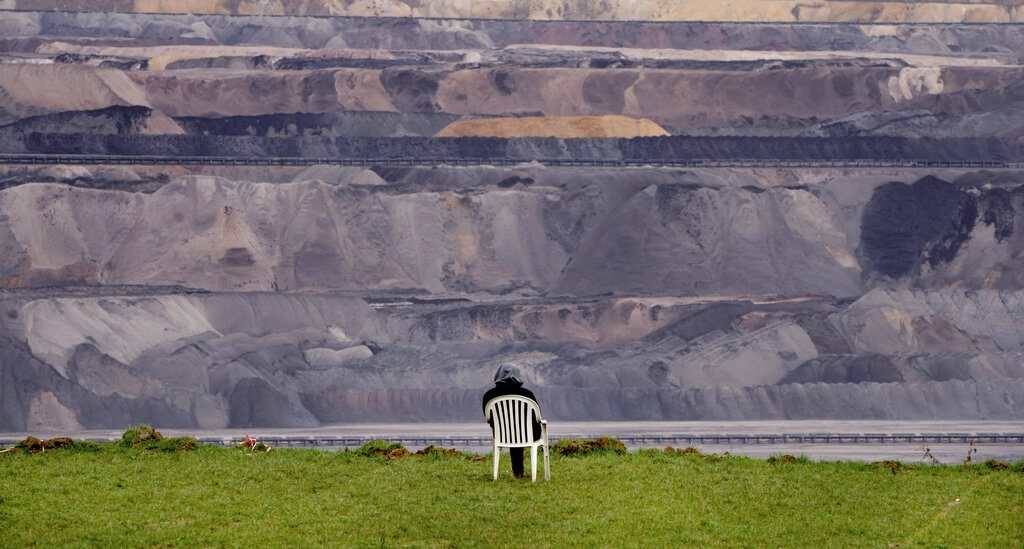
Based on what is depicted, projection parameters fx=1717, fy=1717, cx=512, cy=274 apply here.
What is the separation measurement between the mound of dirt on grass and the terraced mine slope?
0.17 m

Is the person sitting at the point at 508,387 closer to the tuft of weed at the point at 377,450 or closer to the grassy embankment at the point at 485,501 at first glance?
the grassy embankment at the point at 485,501

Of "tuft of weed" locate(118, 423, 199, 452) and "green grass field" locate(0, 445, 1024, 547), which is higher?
"tuft of weed" locate(118, 423, 199, 452)

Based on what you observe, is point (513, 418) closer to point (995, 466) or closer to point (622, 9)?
point (995, 466)

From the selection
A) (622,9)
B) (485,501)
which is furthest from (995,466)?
(622,9)

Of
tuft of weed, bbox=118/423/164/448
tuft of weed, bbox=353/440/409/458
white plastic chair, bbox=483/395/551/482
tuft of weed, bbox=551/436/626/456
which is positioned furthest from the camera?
tuft of weed, bbox=118/423/164/448

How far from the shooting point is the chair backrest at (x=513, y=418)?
1506 centimetres

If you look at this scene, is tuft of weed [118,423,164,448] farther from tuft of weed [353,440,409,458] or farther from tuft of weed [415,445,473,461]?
tuft of weed [415,445,473,461]

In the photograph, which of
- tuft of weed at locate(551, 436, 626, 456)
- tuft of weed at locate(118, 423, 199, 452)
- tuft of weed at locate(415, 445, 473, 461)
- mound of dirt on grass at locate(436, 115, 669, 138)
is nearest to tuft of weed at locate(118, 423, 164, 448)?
tuft of weed at locate(118, 423, 199, 452)

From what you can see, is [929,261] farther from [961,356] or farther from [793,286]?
[961,356]

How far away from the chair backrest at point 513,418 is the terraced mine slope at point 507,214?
3435 cm

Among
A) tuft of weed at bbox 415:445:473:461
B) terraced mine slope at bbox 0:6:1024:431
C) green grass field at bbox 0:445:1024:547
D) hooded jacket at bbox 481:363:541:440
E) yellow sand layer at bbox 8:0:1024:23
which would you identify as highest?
yellow sand layer at bbox 8:0:1024:23

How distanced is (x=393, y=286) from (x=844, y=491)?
157 ft

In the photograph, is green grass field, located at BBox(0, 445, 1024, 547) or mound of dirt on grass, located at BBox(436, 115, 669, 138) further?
mound of dirt on grass, located at BBox(436, 115, 669, 138)

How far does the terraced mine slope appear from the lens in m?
52.2
